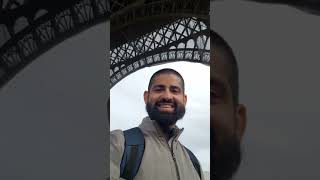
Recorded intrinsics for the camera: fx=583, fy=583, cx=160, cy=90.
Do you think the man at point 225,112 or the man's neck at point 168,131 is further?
Result: the man's neck at point 168,131

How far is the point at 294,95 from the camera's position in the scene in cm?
447

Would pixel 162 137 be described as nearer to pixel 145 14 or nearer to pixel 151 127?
pixel 151 127

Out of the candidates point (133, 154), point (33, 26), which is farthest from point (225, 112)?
point (33, 26)

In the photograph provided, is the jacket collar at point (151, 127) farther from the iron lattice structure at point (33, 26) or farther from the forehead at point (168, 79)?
the iron lattice structure at point (33, 26)

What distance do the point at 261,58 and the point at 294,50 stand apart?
0.27 meters

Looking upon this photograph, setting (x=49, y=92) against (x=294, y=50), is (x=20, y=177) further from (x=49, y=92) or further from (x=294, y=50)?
(x=294, y=50)

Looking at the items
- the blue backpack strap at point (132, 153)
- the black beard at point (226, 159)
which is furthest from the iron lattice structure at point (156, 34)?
the black beard at point (226, 159)

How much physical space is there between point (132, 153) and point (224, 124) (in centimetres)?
75

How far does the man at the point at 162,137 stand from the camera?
14.7 feet

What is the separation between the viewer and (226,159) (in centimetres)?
447

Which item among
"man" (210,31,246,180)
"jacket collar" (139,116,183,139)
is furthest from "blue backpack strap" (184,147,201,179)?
"jacket collar" (139,116,183,139)

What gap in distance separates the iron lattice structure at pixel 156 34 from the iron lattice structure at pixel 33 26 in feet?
0.63

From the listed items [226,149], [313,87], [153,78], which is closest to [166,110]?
[153,78]

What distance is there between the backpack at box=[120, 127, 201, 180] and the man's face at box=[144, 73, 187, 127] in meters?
0.20
